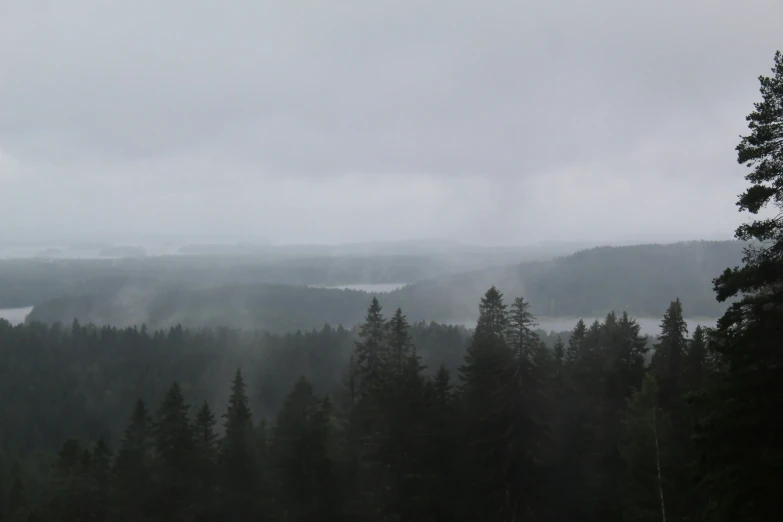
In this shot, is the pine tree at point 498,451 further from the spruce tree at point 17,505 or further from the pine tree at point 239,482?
the spruce tree at point 17,505

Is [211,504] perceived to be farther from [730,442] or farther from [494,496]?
[730,442]

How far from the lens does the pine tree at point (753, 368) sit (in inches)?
478

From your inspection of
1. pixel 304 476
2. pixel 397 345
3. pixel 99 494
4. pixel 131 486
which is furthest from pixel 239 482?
pixel 397 345

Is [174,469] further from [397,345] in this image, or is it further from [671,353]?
[671,353]

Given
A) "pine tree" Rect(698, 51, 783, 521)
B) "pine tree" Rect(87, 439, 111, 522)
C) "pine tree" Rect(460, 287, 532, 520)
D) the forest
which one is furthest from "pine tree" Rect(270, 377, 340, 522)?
"pine tree" Rect(698, 51, 783, 521)

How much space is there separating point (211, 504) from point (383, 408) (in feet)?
40.1

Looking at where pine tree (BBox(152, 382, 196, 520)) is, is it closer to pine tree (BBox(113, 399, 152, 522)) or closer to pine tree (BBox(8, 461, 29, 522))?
pine tree (BBox(113, 399, 152, 522))

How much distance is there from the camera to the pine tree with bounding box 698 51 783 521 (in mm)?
12133

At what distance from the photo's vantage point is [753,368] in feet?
43.3

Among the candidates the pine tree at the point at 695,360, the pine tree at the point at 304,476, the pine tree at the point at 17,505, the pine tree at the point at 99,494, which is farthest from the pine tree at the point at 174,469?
the pine tree at the point at 695,360

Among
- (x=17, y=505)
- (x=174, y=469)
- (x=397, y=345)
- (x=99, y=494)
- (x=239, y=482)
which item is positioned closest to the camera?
(x=174, y=469)

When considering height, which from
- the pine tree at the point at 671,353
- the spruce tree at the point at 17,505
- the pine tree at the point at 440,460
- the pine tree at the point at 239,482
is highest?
the pine tree at the point at 671,353

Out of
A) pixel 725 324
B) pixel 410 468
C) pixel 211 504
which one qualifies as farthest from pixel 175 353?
pixel 725 324

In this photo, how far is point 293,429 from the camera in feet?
108
